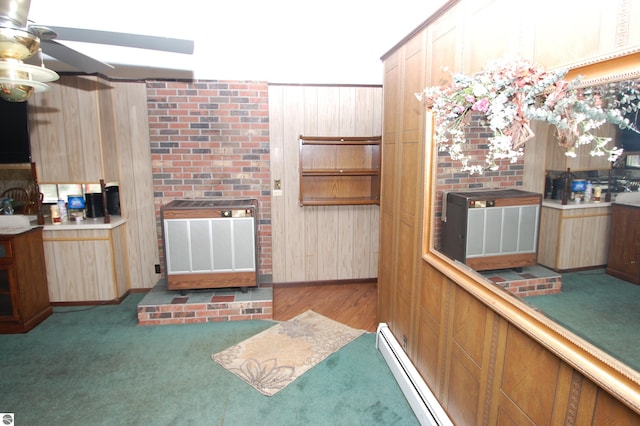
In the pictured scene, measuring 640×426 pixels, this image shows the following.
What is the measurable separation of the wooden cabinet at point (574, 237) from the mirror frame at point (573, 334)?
216 millimetres

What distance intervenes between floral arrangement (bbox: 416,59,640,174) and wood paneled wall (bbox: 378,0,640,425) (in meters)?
0.10

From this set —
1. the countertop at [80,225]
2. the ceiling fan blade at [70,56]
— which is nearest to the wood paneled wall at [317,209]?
the countertop at [80,225]

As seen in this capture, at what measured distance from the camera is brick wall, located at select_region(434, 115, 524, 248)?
4.58 feet

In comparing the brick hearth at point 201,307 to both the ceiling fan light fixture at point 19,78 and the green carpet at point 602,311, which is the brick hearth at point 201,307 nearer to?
the ceiling fan light fixture at point 19,78

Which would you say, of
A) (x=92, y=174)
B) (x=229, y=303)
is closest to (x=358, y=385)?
(x=229, y=303)

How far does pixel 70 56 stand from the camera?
7.08 feet

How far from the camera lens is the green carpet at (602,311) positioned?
38.9 inches

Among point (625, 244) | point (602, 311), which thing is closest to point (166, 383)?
point (602, 311)

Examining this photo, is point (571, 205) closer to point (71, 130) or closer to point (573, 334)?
point (573, 334)

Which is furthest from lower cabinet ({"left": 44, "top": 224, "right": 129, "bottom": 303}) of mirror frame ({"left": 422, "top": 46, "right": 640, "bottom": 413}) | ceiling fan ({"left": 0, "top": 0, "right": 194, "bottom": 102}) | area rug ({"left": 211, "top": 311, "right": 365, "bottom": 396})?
mirror frame ({"left": 422, "top": 46, "right": 640, "bottom": 413})

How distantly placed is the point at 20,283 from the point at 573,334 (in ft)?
12.8

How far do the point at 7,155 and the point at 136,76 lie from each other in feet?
4.58

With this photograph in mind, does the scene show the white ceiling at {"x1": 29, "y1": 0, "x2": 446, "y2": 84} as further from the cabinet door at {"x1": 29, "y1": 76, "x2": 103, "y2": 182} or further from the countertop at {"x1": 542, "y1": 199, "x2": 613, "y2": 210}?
the countertop at {"x1": 542, "y1": 199, "x2": 613, "y2": 210}

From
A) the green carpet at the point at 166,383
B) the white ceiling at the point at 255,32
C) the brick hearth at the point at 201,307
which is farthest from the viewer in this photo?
the brick hearth at the point at 201,307
